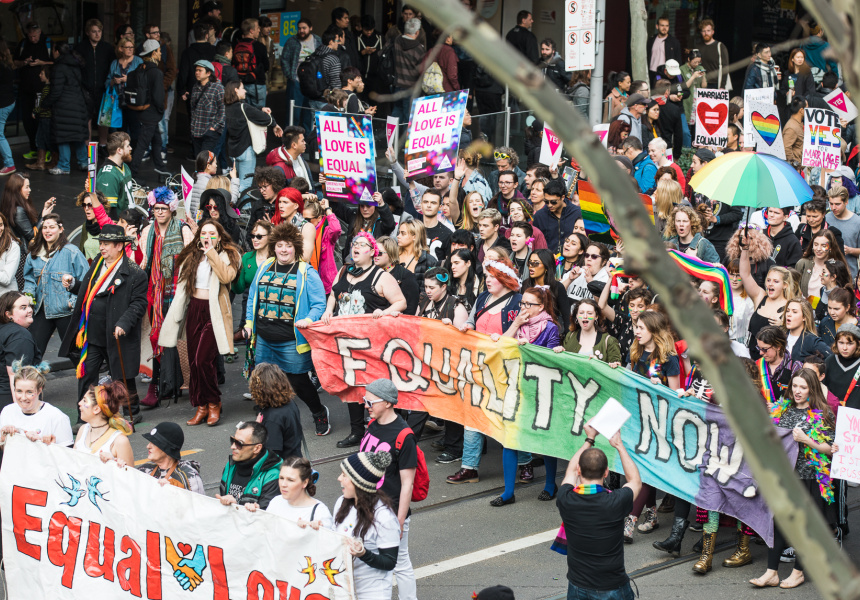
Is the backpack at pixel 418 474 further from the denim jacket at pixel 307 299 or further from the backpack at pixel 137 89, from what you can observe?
the backpack at pixel 137 89

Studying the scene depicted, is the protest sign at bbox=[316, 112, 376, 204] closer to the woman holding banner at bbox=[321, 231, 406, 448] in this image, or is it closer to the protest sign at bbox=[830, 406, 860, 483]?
the woman holding banner at bbox=[321, 231, 406, 448]

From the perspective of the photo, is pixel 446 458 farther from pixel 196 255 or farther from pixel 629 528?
pixel 196 255

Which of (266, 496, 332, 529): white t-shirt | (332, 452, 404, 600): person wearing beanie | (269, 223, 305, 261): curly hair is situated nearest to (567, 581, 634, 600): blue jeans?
(332, 452, 404, 600): person wearing beanie

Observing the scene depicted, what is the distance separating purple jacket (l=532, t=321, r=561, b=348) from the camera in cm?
866

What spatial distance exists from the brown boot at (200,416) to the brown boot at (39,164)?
8330 millimetres

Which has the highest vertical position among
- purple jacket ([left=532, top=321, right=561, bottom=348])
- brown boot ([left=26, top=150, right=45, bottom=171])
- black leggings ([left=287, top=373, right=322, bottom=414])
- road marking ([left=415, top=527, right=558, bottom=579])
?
brown boot ([left=26, top=150, right=45, bottom=171])

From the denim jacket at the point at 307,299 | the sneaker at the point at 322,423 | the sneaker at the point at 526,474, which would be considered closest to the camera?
the sneaker at the point at 526,474

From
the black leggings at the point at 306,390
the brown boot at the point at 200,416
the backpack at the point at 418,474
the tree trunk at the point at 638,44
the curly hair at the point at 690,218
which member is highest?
the tree trunk at the point at 638,44

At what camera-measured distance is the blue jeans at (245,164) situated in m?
15.0

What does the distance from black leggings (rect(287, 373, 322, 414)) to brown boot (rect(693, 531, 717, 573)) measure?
12.4 feet

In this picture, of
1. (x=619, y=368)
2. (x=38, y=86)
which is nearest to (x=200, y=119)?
(x=38, y=86)

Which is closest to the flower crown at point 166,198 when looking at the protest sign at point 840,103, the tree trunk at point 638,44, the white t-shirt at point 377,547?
the white t-shirt at point 377,547

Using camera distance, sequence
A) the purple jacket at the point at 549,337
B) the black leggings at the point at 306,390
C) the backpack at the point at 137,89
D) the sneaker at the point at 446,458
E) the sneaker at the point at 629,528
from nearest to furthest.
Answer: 1. the sneaker at the point at 629,528
2. the purple jacket at the point at 549,337
3. the sneaker at the point at 446,458
4. the black leggings at the point at 306,390
5. the backpack at the point at 137,89

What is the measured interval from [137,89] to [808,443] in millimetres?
12052
